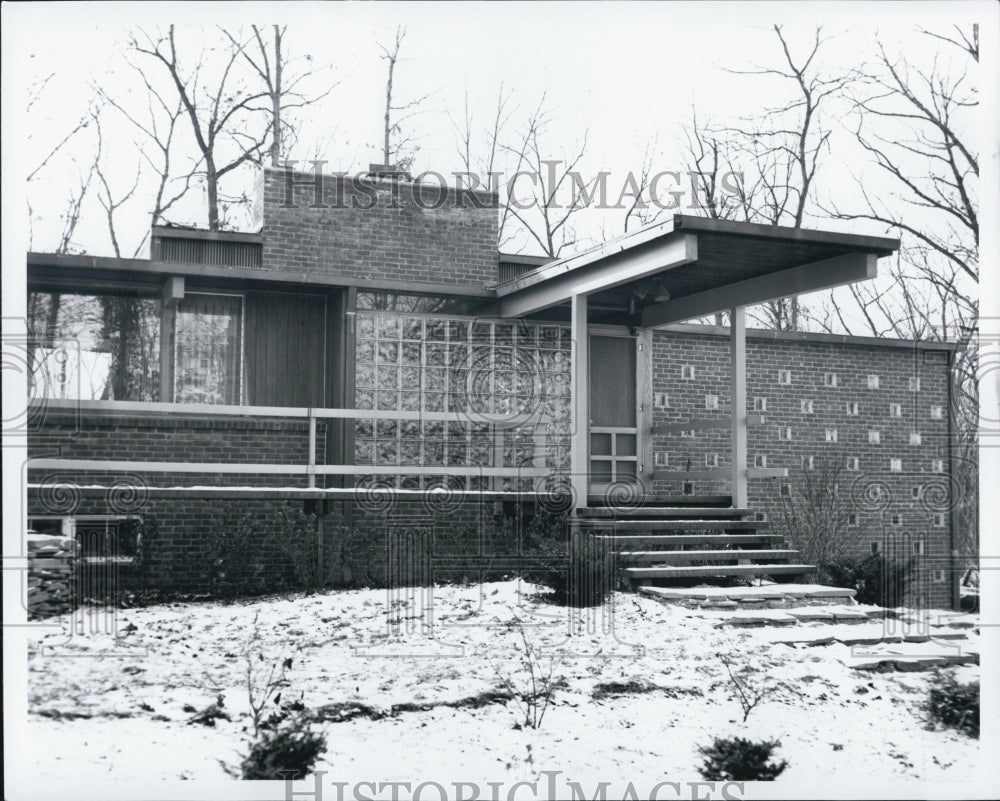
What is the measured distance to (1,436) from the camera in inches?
278

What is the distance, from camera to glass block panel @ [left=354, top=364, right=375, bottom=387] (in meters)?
12.3

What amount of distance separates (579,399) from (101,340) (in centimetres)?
469

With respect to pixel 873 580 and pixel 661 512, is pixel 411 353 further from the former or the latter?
pixel 873 580

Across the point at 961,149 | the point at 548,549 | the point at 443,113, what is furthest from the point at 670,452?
the point at 961,149

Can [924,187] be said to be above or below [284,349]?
above

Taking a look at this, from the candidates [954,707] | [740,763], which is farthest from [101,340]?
[954,707]

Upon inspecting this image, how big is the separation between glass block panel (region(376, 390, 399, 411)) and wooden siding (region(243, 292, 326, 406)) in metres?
0.59

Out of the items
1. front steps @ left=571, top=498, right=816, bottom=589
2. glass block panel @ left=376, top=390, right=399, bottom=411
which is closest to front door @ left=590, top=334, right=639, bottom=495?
front steps @ left=571, top=498, right=816, bottom=589

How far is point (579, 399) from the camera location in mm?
11164

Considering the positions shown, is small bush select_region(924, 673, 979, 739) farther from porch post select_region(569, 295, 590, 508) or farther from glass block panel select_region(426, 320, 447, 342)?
glass block panel select_region(426, 320, 447, 342)

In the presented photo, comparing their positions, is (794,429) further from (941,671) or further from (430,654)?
(430,654)

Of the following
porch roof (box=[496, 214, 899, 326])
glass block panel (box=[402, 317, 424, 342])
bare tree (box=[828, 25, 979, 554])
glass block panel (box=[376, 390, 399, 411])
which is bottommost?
glass block panel (box=[376, 390, 399, 411])

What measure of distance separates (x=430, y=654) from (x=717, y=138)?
13.6 meters

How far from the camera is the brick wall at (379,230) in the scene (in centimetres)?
1266
